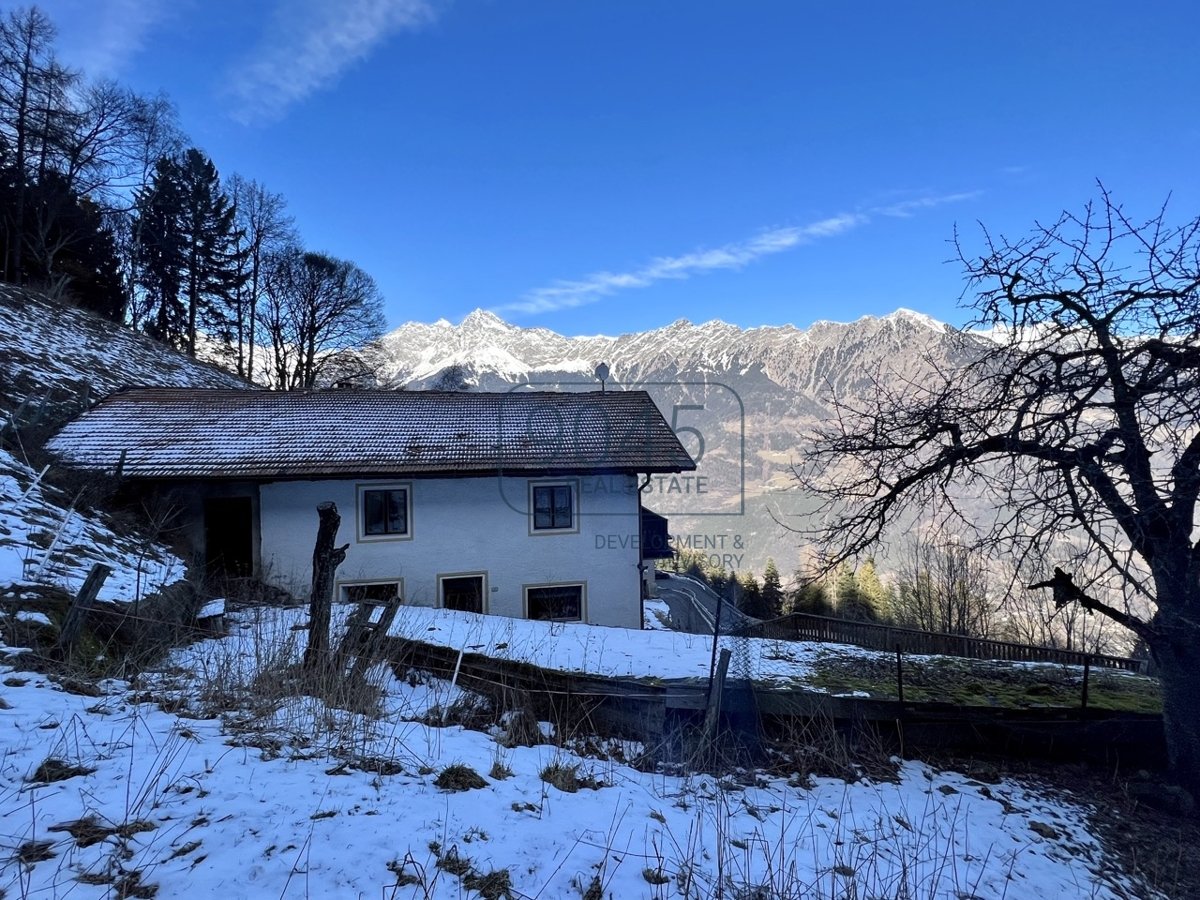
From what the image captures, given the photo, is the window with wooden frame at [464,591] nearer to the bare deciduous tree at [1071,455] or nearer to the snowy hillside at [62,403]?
the snowy hillside at [62,403]

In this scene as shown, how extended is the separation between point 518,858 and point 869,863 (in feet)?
7.73

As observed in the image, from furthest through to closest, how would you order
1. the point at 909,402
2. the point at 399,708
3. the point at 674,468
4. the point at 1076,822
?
the point at 674,468 < the point at 909,402 < the point at 399,708 < the point at 1076,822

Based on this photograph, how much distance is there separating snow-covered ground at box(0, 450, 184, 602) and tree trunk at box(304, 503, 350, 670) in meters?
1.82

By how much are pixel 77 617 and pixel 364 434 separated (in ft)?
37.0

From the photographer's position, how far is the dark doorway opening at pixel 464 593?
48.1 feet

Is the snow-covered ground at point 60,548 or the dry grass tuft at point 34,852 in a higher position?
the snow-covered ground at point 60,548

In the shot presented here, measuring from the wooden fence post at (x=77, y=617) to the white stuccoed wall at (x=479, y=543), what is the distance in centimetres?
878

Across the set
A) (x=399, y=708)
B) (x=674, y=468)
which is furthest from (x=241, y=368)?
(x=399, y=708)

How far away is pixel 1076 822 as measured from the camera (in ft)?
15.9

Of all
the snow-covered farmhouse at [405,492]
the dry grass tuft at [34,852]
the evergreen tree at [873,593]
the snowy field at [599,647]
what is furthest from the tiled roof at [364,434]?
the evergreen tree at [873,593]

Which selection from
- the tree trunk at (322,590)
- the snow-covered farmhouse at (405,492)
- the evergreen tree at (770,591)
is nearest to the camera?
the tree trunk at (322,590)

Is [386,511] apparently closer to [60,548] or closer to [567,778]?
[60,548]

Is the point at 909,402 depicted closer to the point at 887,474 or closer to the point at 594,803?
the point at 887,474

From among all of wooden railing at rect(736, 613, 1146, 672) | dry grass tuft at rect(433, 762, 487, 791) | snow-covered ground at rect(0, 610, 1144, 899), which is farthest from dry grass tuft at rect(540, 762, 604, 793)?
wooden railing at rect(736, 613, 1146, 672)
